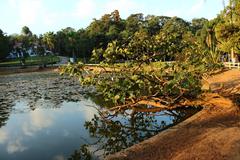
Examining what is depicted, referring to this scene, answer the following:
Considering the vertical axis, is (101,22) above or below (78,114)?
above

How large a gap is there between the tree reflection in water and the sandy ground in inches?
78.3

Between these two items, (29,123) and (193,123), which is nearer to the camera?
(193,123)

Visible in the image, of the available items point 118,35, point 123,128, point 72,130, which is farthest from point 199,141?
point 118,35

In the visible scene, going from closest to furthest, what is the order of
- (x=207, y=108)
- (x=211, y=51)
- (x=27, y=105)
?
(x=207, y=108) < (x=27, y=105) < (x=211, y=51)

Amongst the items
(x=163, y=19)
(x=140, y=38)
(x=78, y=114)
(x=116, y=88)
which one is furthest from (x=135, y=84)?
(x=163, y=19)

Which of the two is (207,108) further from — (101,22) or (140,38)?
(101,22)

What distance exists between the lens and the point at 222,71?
39.7 meters

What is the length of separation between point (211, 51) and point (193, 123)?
110ft

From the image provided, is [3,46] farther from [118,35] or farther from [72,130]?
[72,130]

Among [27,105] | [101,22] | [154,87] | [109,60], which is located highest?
[101,22]

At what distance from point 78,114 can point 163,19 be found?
100m

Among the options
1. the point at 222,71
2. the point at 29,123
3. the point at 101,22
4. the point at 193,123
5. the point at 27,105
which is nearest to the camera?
the point at 193,123

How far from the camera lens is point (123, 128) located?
60.2 ft

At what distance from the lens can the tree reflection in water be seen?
50.0ft
